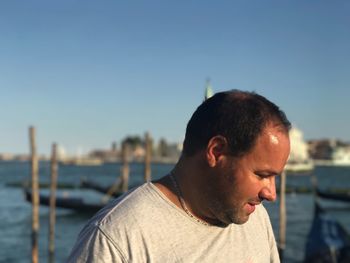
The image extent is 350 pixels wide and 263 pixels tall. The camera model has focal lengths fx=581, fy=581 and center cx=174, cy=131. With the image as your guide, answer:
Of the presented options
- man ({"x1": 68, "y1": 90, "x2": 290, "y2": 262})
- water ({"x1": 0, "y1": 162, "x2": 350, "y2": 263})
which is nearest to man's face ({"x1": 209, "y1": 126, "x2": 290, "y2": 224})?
man ({"x1": 68, "y1": 90, "x2": 290, "y2": 262})

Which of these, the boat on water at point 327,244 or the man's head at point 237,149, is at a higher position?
the man's head at point 237,149

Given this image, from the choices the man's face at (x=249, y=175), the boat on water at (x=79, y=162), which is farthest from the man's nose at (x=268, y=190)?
the boat on water at (x=79, y=162)

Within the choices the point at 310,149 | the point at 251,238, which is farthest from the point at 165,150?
the point at 251,238

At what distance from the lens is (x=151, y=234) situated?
1.24 meters

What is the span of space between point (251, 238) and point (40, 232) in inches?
804

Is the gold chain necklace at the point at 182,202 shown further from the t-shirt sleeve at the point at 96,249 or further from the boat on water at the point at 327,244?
the boat on water at the point at 327,244

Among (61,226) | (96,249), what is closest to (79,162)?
(61,226)

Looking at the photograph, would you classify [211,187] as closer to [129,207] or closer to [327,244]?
[129,207]

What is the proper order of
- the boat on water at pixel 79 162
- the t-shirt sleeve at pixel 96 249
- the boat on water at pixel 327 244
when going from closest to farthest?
1. the t-shirt sleeve at pixel 96 249
2. the boat on water at pixel 327 244
3. the boat on water at pixel 79 162

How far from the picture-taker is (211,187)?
133 centimetres

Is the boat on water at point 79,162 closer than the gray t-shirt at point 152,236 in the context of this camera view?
No

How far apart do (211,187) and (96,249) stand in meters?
0.31

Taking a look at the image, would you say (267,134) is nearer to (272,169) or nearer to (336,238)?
(272,169)

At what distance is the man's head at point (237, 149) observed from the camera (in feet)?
4.25
